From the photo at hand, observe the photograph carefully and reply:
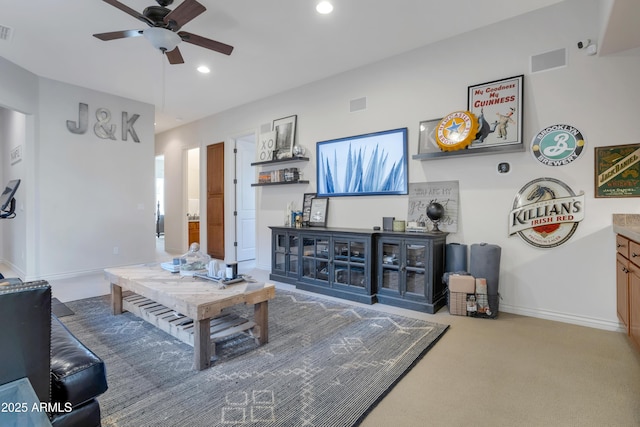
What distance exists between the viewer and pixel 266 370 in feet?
7.08

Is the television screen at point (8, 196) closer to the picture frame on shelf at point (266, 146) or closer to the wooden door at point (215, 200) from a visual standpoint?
the wooden door at point (215, 200)

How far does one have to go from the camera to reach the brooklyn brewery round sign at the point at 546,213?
3000 millimetres

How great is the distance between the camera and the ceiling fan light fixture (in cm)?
275

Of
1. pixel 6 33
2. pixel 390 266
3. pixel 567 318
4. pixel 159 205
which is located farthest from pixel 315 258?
pixel 159 205

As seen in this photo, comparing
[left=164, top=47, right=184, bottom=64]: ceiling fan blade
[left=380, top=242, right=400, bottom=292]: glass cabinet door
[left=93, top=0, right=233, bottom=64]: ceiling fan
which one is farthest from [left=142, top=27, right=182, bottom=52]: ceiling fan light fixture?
[left=380, top=242, right=400, bottom=292]: glass cabinet door

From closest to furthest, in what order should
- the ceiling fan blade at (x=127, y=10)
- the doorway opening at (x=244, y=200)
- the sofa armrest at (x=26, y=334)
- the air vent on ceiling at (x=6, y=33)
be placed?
the sofa armrest at (x=26, y=334), the ceiling fan blade at (x=127, y=10), the air vent on ceiling at (x=6, y=33), the doorway opening at (x=244, y=200)

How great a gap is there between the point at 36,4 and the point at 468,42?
4.34 metres

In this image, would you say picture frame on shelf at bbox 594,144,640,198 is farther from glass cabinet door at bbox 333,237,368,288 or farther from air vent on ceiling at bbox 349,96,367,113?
air vent on ceiling at bbox 349,96,367,113

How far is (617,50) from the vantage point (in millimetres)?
2760

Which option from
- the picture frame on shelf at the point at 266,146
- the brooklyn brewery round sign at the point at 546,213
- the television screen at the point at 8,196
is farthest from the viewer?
the picture frame on shelf at the point at 266,146

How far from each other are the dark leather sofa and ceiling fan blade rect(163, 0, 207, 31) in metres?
2.27

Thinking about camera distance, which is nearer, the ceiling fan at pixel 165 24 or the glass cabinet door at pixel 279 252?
the ceiling fan at pixel 165 24

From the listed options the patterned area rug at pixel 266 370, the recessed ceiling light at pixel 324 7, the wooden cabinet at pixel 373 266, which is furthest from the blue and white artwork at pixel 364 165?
the patterned area rug at pixel 266 370

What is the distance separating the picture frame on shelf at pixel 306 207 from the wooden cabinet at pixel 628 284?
3.47 metres
